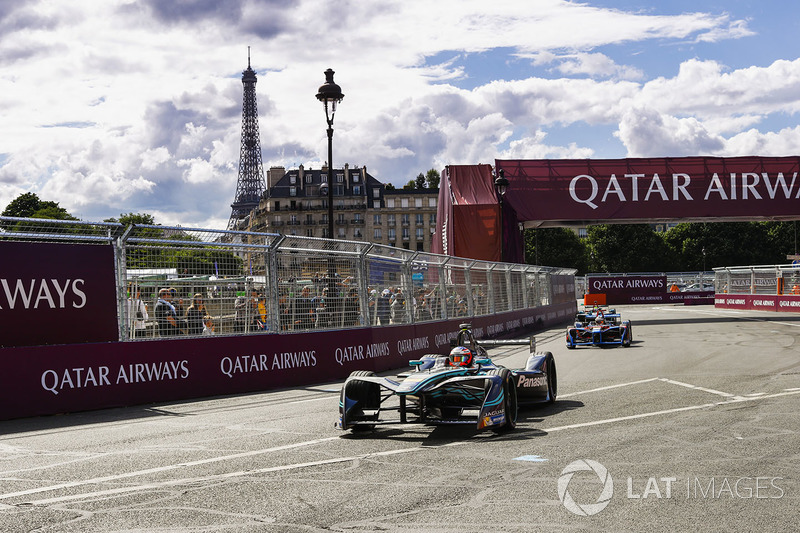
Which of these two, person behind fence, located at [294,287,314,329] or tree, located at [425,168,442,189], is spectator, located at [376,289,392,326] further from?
tree, located at [425,168,442,189]

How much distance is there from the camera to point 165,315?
38.0ft

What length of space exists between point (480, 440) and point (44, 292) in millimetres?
6052

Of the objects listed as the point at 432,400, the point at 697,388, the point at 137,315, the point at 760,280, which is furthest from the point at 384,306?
the point at 760,280

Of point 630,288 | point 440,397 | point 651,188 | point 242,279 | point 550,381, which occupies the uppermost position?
point 651,188

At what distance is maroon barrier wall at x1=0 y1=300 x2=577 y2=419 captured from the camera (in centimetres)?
1019

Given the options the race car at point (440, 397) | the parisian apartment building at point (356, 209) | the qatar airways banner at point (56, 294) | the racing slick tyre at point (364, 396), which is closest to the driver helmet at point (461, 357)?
the race car at point (440, 397)

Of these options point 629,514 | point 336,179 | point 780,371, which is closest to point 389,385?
point 629,514

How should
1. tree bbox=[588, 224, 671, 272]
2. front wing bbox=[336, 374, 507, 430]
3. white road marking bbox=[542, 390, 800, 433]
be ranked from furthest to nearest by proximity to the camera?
tree bbox=[588, 224, 671, 272] → white road marking bbox=[542, 390, 800, 433] → front wing bbox=[336, 374, 507, 430]

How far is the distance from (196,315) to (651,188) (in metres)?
27.4

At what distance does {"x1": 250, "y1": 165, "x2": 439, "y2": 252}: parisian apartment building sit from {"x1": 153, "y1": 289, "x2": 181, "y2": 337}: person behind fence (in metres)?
116

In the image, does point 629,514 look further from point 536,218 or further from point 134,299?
point 536,218

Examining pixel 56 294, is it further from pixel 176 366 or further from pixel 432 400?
pixel 432 400

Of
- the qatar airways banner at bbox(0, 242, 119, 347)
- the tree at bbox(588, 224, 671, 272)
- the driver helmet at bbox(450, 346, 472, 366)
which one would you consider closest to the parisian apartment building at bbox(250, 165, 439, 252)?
the tree at bbox(588, 224, 671, 272)

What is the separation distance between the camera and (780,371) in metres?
13.4
